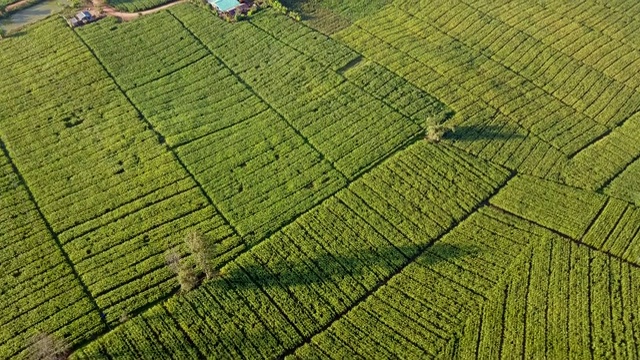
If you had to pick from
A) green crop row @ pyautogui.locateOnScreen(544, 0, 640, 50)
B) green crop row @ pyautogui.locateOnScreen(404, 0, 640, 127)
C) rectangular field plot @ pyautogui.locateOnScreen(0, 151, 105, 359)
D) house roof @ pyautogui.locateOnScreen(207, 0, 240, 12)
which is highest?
green crop row @ pyautogui.locateOnScreen(544, 0, 640, 50)

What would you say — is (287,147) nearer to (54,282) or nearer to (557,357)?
(54,282)

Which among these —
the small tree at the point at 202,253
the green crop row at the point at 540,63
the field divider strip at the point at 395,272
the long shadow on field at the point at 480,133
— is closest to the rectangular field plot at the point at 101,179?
the small tree at the point at 202,253

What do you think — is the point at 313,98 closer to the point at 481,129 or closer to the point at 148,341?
the point at 481,129

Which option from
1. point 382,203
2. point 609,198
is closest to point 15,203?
point 382,203

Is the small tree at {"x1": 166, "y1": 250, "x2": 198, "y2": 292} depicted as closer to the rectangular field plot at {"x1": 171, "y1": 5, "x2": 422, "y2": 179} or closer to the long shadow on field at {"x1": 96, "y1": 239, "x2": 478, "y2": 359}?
the long shadow on field at {"x1": 96, "y1": 239, "x2": 478, "y2": 359}

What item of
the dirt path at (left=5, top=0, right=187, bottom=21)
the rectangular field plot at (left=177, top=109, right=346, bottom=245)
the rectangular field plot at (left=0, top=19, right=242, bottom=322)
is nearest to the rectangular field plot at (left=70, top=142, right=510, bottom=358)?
the rectangular field plot at (left=177, top=109, right=346, bottom=245)

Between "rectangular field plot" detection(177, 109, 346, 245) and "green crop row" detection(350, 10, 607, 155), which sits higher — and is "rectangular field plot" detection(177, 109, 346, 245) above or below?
below
